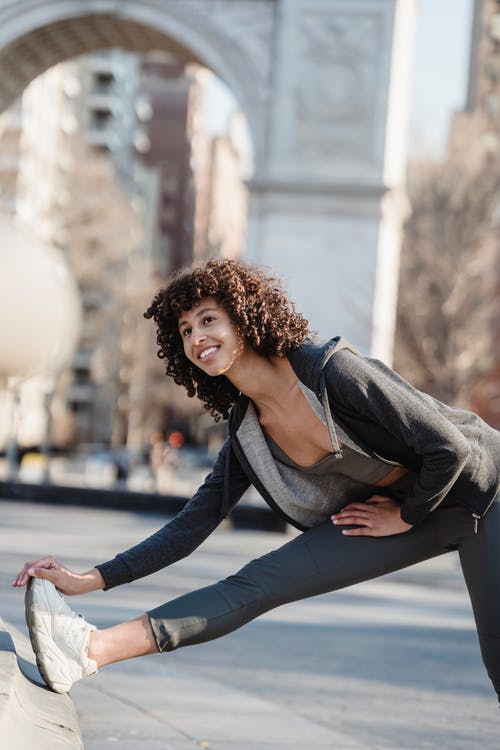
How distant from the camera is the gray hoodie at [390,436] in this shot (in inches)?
122

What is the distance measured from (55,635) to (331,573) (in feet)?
2.45

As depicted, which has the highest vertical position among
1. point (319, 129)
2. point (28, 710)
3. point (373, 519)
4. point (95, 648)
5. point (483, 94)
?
point (483, 94)

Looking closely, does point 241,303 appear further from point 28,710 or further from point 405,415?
point 28,710

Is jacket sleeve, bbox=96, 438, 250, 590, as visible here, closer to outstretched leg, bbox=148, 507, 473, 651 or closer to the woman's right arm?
the woman's right arm

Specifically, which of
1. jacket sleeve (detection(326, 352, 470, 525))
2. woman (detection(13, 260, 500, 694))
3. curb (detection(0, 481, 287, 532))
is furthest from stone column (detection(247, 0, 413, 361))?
jacket sleeve (detection(326, 352, 470, 525))

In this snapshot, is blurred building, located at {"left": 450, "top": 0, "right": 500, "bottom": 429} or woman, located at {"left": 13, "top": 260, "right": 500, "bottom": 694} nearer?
woman, located at {"left": 13, "top": 260, "right": 500, "bottom": 694}

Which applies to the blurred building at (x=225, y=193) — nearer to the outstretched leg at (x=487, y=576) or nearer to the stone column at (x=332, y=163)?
the stone column at (x=332, y=163)

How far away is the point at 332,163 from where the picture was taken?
54.8 feet

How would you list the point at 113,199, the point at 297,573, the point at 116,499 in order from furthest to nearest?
the point at 113,199 < the point at 116,499 < the point at 297,573

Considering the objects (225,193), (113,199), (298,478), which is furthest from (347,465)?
(225,193)

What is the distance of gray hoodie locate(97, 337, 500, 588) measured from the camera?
310 cm

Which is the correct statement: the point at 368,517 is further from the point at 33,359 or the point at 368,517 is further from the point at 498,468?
the point at 33,359

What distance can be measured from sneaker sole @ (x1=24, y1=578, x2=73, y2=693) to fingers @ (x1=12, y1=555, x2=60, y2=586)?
0.7 inches

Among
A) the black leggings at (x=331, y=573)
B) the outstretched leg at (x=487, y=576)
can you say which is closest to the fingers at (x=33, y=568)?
the black leggings at (x=331, y=573)
